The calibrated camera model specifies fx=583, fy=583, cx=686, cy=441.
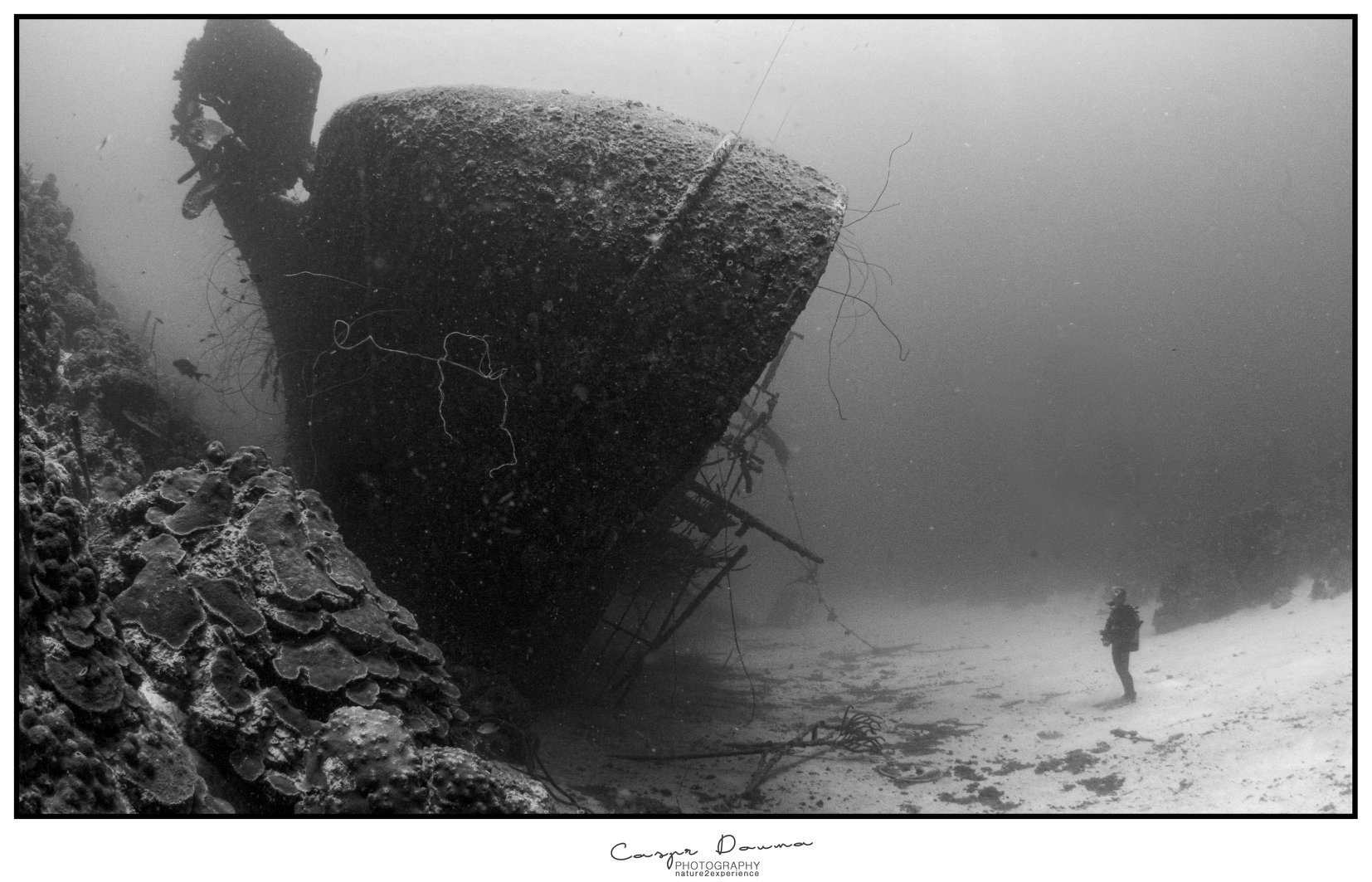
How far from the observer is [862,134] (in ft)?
214

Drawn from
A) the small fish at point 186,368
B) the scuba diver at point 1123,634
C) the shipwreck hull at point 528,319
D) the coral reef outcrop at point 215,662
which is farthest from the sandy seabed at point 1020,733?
the small fish at point 186,368

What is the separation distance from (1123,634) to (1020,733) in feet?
5.92

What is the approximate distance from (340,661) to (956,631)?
20.7 meters

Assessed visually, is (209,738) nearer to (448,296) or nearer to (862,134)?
(448,296)

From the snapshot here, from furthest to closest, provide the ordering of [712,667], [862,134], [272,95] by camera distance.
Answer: [862,134], [712,667], [272,95]

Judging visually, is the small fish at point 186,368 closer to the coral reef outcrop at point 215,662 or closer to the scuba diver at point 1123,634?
the coral reef outcrop at point 215,662

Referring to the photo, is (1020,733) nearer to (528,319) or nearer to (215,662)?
(528,319)

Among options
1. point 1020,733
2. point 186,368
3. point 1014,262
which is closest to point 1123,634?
point 1020,733

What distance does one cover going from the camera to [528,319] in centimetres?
370

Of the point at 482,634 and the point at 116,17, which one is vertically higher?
the point at 116,17

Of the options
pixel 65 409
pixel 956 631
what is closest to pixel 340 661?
pixel 65 409

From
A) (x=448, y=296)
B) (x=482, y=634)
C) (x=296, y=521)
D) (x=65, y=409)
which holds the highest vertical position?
(x=448, y=296)

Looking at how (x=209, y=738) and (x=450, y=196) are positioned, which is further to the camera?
(x=450, y=196)

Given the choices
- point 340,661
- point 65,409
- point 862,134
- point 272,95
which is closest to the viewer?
point 340,661
